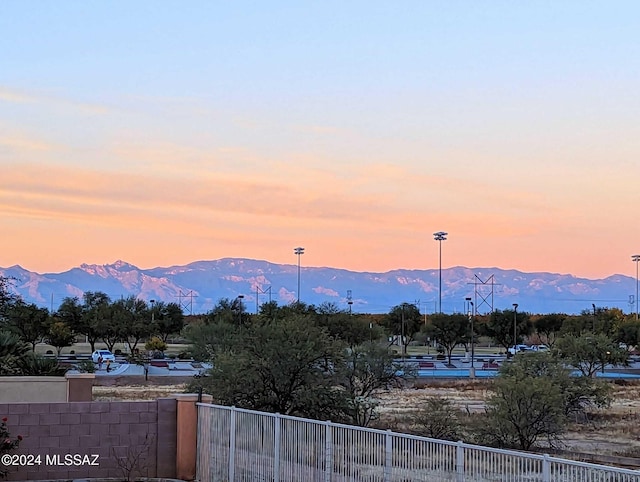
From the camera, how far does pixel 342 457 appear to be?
1459 cm

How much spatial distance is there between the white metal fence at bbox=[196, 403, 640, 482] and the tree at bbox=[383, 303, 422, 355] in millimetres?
113080

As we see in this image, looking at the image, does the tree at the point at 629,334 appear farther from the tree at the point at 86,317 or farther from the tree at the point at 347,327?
the tree at the point at 86,317

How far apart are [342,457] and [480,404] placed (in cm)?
3823

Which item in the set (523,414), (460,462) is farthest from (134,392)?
(460,462)

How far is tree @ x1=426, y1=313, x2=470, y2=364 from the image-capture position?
114625 mm

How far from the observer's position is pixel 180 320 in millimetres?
129500

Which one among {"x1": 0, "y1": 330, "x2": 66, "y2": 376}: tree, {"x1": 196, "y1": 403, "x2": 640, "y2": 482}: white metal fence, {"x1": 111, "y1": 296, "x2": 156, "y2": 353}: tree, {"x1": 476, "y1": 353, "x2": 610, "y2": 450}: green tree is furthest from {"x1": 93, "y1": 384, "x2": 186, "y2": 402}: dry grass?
{"x1": 111, "y1": 296, "x2": 156, "y2": 353}: tree

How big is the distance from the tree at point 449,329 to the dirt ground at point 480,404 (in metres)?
43.5

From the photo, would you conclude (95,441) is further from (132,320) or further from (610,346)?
(132,320)

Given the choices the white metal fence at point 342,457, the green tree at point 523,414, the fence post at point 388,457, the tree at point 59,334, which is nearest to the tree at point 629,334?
the tree at point 59,334

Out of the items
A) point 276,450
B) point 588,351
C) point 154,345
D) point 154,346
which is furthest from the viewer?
point 154,345

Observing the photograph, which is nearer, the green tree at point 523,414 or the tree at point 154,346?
the green tree at point 523,414

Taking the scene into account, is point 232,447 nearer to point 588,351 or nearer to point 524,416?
point 524,416

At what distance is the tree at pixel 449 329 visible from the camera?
114625mm
